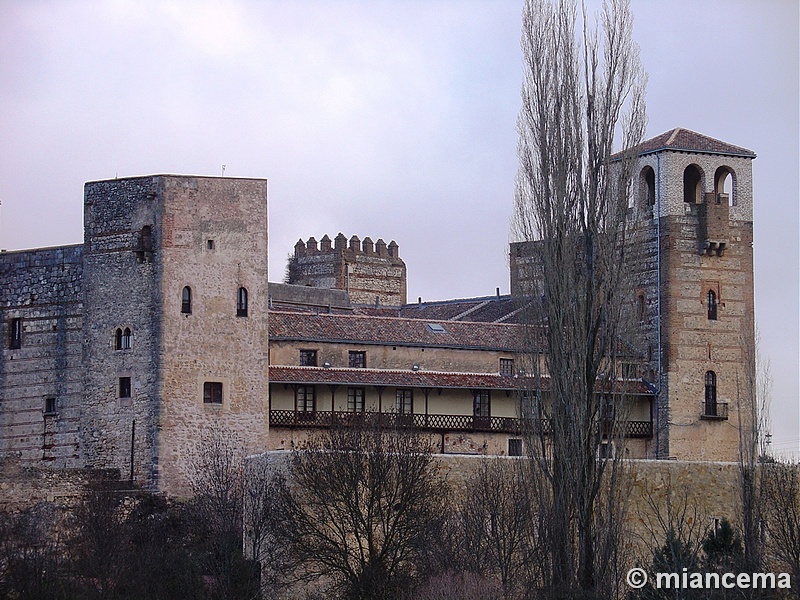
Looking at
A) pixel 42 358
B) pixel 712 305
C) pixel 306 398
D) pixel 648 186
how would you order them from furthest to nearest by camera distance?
pixel 648 186 < pixel 712 305 < pixel 42 358 < pixel 306 398

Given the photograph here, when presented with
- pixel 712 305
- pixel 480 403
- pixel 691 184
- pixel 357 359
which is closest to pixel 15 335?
pixel 357 359

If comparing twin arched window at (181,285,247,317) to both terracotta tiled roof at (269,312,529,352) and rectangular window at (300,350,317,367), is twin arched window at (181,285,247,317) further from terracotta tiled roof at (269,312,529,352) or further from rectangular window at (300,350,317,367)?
rectangular window at (300,350,317,367)

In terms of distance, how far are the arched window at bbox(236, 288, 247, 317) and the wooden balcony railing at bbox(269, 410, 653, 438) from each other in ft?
9.17

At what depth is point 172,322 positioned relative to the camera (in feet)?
146

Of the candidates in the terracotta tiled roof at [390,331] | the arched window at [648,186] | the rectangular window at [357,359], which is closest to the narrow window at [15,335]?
the terracotta tiled roof at [390,331]

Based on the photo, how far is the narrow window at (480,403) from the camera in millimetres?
48812

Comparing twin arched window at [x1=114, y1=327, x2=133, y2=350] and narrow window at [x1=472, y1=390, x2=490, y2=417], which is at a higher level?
twin arched window at [x1=114, y1=327, x2=133, y2=350]

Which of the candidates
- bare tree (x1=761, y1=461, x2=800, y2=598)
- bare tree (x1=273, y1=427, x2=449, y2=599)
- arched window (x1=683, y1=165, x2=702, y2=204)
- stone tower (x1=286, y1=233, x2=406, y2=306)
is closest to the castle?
arched window (x1=683, y1=165, x2=702, y2=204)

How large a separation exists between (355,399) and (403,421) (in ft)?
10.8

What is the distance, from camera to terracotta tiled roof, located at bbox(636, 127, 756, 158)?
5422 cm

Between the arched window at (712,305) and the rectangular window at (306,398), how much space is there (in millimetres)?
13835

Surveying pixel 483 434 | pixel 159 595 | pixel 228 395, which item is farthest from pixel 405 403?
pixel 159 595

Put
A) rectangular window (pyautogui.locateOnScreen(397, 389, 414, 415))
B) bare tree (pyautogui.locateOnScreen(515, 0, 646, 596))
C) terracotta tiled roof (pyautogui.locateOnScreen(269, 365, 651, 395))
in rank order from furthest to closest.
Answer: rectangular window (pyautogui.locateOnScreen(397, 389, 414, 415)) → terracotta tiled roof (pyautogui.locateOnScreen(269, 365, 651, 395)) → bare tree (pyautogui.locateOnScreen(515, 0, 646, 596))

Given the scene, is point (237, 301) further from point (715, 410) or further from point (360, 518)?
point (715, 410)
